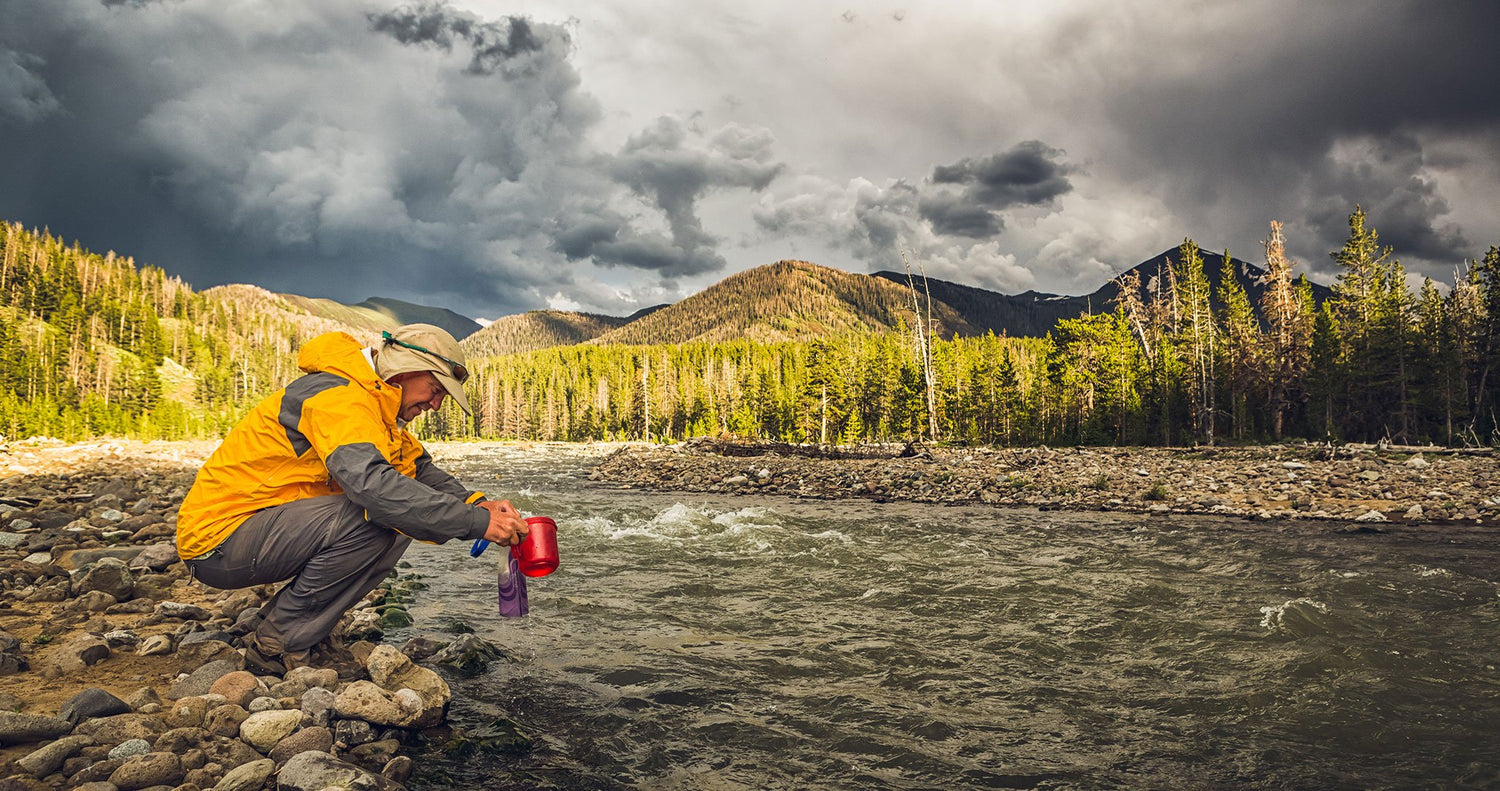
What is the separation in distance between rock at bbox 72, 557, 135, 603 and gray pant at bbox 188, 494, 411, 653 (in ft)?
10.6

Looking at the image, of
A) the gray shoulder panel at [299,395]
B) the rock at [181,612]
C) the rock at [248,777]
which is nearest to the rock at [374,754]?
the rock at [248,777]

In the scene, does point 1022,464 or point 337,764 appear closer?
point 337,764

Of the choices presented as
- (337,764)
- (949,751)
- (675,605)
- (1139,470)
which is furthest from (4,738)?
(1139,470)

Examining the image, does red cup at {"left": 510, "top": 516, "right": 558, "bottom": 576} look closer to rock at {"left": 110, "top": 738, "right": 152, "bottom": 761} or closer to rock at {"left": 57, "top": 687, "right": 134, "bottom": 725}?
rock at {"left": 110, "top": 738, "right": 152, "bottom": 761}

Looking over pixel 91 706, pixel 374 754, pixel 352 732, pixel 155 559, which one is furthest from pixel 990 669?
pixel 155 559

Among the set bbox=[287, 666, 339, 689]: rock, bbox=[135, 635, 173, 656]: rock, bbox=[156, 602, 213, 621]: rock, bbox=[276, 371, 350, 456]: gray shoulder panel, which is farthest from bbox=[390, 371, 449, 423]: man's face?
bbox=[156, 602, 213, 621]: rock

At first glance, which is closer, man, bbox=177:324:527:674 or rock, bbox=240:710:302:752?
rock, bbox=240:710:302:752

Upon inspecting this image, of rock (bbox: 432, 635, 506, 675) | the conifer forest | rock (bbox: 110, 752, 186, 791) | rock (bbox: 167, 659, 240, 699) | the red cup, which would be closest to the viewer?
rock (bbox: 110, 752, 186, 791)

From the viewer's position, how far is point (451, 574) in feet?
29.6

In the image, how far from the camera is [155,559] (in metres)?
7.27

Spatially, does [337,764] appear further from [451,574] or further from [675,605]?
[451,574]

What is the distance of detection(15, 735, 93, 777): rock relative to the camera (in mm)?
2791

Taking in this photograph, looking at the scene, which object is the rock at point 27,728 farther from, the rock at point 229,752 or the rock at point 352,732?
the rock at point 352,732

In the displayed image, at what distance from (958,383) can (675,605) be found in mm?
60616
